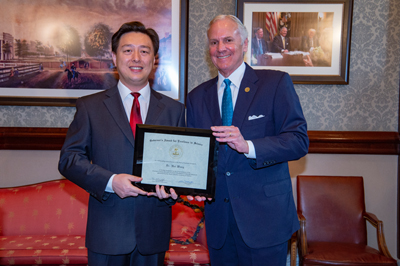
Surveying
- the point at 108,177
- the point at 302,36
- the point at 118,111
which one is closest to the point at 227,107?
the point at 118,111

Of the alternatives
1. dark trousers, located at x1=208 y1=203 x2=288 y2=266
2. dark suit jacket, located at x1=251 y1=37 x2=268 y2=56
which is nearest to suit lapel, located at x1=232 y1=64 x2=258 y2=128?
dark trousers, located at x1=208 y1=203 x2=288 y2=266

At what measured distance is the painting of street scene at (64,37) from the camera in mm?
3441

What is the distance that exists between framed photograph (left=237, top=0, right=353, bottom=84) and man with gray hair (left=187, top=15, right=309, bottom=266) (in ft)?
5.21

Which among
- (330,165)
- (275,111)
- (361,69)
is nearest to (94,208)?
(275,111)

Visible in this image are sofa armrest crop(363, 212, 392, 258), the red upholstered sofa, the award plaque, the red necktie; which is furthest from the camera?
the red upholstered sofa

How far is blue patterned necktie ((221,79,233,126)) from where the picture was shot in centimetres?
193

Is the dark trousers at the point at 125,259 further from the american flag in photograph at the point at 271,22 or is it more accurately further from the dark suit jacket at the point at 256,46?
the american flag in photograph at the point at 271,22

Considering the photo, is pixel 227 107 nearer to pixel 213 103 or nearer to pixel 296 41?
pixel 213 103

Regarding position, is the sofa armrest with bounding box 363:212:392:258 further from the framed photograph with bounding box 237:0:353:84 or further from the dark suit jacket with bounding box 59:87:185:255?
the dark suit jacket with bounding box 59:87:185:255

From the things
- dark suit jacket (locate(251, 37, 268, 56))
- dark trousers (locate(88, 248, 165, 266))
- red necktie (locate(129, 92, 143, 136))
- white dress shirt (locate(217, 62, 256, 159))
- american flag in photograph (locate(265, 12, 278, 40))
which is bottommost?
dark trousers (locate(88, 248, 165, 266))

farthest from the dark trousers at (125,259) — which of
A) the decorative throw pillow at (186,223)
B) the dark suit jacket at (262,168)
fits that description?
the decorative throw pillow at (186,223)

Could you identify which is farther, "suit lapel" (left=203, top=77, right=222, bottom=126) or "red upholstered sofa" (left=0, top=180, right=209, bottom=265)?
"red upholstered sofa" (left=0, top=180, right=209, bottom=265)

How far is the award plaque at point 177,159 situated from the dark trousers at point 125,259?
383 mm

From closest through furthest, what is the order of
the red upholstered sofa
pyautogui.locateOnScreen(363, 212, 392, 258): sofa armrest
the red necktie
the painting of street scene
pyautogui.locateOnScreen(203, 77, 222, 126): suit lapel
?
the red necktie < pyautogui.locateOnScreen(203, 77, 222, 126): suit lapel < pyautogui.locateOnScreen(363, 212, 392, 258): sofa armrest < the red upholstered sofa < the painting of street scene
